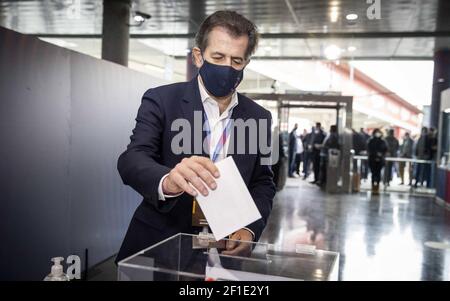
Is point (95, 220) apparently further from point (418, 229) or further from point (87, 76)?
point (418, 229)

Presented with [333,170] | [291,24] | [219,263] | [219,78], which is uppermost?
[291,24]

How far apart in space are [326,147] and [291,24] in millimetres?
2886

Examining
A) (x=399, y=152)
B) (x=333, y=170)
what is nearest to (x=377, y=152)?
(x=333, y=170)

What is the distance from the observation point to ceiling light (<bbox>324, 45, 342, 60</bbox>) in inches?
395

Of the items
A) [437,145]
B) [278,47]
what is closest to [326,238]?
[437,145]

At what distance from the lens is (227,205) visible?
32.9 inches

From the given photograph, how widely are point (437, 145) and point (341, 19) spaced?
3.97m

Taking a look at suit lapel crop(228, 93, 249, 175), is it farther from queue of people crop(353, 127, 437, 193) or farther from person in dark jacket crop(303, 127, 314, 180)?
person in dark jacket crop(303, 127, 314, 180)

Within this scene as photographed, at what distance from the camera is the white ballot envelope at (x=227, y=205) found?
0.83 m

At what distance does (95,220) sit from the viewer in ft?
→ 12.8

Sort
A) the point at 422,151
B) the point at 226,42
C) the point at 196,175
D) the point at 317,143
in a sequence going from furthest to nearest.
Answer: the point at 317,143 → the point at 422,151 → the point at 226,42 → the point at 196,175

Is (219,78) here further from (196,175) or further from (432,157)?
(432,157)

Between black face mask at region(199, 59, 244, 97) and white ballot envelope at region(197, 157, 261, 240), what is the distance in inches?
15.4

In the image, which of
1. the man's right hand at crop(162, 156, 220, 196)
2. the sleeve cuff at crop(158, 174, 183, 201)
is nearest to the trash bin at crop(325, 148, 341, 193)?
the sleeve cuff at crop(158, 174, 183, 201)
